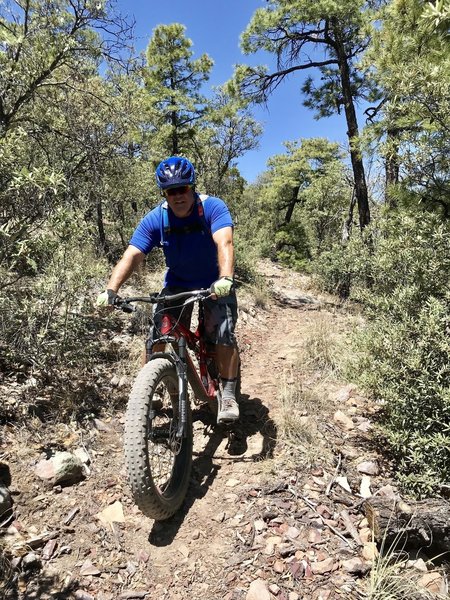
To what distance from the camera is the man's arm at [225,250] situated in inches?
123

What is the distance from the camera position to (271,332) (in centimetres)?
753

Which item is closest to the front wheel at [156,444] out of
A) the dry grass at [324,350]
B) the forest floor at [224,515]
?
the forest floor at [224,515]

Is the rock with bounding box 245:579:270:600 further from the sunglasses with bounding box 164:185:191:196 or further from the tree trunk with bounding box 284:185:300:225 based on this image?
the tree trunk with bounding box 284:185:300:225

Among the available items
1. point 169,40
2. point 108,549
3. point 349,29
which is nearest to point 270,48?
point 349,29

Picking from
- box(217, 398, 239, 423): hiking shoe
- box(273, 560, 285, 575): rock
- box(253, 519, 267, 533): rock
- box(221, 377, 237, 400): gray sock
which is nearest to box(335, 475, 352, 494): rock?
box(253, 519, 267, 533): rock

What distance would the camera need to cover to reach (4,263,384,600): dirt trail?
7.73 ft

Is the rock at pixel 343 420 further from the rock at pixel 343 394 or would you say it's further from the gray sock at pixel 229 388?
the gray sock at pixel 229 388

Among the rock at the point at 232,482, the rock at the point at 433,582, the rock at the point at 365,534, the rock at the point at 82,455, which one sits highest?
the rock at the point at 82,455

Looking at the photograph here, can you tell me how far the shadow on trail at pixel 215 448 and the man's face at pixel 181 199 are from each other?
2.02 metres

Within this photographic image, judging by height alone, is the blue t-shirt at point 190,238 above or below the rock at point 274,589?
above

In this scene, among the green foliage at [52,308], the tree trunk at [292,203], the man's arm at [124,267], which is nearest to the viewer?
the man's arm at [124,267]

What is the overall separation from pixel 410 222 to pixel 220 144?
38.9 feet

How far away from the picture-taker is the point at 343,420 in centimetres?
379

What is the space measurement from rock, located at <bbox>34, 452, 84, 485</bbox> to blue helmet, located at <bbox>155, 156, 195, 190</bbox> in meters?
2.23
